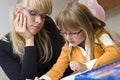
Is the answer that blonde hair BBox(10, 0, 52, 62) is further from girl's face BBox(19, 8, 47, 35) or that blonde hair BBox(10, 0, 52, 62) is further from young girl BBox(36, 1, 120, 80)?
young girl BBox(36, 1, 120, 80)

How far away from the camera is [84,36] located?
98 cm

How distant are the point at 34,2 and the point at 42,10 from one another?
0.05m

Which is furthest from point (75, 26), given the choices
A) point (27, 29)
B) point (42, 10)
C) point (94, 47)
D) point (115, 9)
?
point (115, 9)

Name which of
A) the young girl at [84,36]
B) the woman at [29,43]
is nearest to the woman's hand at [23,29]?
the woman at [29,43]

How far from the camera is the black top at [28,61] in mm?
1119

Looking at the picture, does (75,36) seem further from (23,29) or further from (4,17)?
(4,17)

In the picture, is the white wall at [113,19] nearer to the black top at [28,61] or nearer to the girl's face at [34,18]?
the black top at [28,61]

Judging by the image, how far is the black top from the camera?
1.12 metres

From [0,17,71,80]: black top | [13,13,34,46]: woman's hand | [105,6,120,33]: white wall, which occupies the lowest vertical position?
[105,6,120,33]: white wall

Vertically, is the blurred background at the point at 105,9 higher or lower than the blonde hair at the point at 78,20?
lower

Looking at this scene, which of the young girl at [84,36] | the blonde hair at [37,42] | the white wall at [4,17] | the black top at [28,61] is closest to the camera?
the young girl at [84,36]

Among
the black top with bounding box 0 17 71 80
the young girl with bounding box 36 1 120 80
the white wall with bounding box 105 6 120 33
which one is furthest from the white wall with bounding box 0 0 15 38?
the white wall with bounding box 105 6 120 33

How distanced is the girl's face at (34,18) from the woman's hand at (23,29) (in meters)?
0.02

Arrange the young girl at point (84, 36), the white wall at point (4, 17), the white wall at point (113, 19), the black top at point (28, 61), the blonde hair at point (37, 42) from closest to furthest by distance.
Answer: the young girl at point (84, 36) < the black top at point (28, 61) < the blonde hair at point (37, 42) < the white wall at point (4, 17) < the white wall at point (113, 19)
